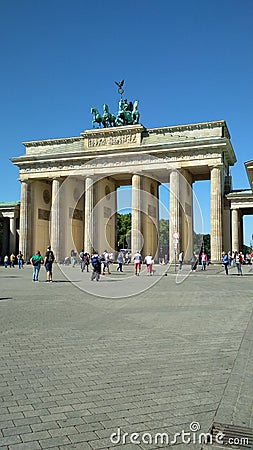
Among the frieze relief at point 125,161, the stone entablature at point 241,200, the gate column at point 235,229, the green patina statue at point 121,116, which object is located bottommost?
the gate column at point 235,229

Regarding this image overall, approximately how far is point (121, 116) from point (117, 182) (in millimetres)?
10813

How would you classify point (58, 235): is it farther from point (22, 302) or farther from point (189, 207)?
point (22, 302)

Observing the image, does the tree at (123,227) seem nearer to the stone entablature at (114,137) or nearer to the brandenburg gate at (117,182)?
the brandenburg gate at (117,182)

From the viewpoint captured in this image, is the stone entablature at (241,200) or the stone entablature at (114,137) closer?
the stone entablature at (241,200)

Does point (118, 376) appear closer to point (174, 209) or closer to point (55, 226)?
point (174, 209)

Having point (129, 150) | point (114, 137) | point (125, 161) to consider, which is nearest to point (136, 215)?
point (125, 161)

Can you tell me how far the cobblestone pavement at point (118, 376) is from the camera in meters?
4.38

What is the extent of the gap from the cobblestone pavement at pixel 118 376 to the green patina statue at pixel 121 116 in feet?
167

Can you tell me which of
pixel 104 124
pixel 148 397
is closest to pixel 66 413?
pixel 148 397

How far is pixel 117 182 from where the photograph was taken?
66.8 metres

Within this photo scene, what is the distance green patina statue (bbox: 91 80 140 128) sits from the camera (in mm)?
60406

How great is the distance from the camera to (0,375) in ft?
20.5

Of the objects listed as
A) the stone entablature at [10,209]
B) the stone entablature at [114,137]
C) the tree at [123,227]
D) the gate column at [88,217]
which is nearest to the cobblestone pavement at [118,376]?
the gate column at [88,217]

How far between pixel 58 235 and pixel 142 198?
13.1m
